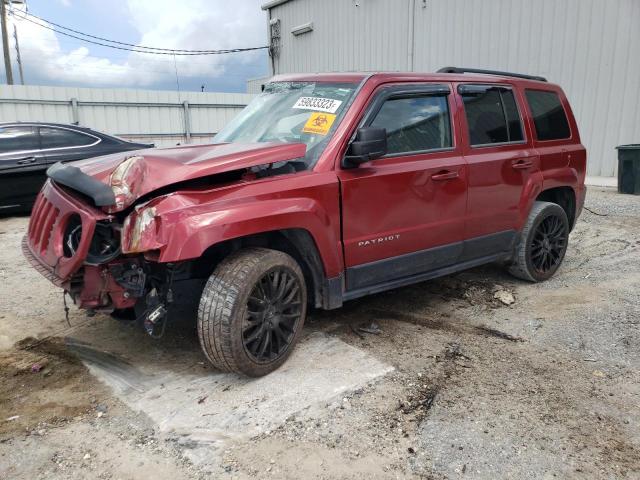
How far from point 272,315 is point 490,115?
2.59m

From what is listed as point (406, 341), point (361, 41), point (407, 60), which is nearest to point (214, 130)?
point (361, 41)

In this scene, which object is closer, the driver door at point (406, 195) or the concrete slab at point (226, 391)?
the concrete slab at point (226, 391)

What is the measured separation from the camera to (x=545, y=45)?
11250 millimetres

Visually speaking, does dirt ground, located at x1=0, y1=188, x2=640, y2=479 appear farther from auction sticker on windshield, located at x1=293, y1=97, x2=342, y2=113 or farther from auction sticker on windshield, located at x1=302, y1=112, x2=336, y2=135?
auction sticker on windshield, located at x1=293, y1=97, x2=342, y2=113

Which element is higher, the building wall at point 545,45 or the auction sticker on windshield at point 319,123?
the building wall at point 545,45

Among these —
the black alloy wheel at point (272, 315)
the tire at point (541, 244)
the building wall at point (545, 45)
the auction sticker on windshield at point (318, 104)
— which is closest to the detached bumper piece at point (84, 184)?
the black alloy wheel at point (272, 315)

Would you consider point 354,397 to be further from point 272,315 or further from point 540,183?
point 540,183

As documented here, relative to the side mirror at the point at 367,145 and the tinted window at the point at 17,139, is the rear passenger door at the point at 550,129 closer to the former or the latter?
the side mirror at the point at 367,145

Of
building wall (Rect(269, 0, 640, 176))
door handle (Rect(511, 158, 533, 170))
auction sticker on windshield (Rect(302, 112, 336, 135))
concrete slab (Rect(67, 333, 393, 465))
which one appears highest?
building wall (Rect(269, 0, 640, 176))

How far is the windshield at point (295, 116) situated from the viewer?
11.5ft

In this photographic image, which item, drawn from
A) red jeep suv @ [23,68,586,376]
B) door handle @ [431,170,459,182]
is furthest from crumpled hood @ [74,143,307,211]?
door handle @ [431,170,459,182]

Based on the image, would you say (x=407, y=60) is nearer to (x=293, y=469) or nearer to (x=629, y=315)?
(x=629, y=315)

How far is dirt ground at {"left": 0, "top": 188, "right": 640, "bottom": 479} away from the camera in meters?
2.44

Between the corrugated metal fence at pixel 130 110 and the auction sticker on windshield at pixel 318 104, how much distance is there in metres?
9.66
